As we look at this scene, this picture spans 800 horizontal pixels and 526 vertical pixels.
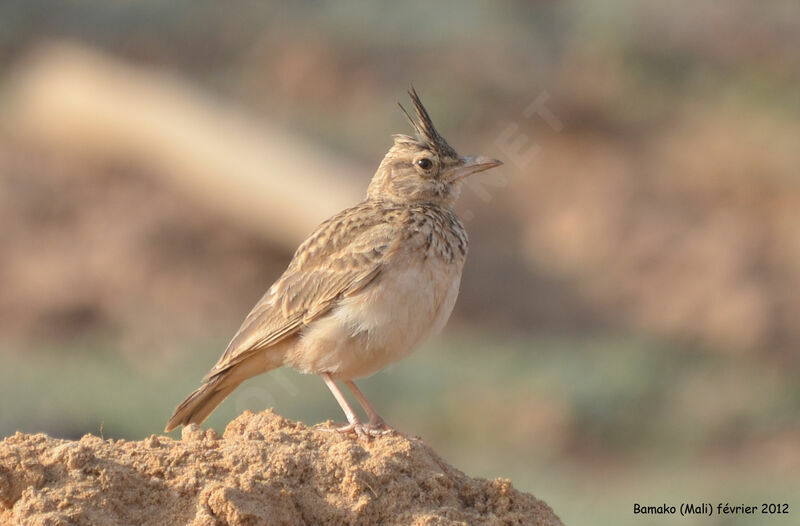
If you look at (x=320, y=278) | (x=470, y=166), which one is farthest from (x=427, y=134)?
(x=320, y=278)

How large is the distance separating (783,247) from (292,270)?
45.2ft

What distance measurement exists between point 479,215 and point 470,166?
14.0 metres

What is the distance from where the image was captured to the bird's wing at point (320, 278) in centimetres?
751

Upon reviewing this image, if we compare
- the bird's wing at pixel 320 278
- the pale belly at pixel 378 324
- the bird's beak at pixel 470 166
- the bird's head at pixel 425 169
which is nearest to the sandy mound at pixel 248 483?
the pale belly at pixel 378 324

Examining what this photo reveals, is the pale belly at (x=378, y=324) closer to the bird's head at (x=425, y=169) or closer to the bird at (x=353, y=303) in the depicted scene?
the bird at (x=353, y=303)

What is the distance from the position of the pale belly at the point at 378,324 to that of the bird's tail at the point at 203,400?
0.42m

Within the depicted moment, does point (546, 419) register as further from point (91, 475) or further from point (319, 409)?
point (91, 475)

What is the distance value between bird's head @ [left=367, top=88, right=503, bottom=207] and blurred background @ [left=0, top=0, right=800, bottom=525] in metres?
5.94

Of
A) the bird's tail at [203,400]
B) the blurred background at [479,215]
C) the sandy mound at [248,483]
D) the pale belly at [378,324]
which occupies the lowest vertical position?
the sandy mound at [248,483]

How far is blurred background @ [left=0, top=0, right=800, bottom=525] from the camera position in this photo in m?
15.5

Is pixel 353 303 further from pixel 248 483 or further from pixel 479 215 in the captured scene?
pixel 479 215

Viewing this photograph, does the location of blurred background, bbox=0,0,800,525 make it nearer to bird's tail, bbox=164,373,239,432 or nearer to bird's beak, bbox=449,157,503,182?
bird's beak, bbox=449,157,503,182

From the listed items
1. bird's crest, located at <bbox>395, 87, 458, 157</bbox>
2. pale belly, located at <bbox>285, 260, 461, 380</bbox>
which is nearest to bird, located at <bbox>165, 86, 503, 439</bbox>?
pale belly, located at <bbox>285, 260, 461, 380</bbox>

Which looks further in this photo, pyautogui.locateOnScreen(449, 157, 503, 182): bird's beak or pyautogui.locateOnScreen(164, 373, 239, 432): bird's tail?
pyautogui.locateOnScreen(449, 157, 503, 182): bird's beak
